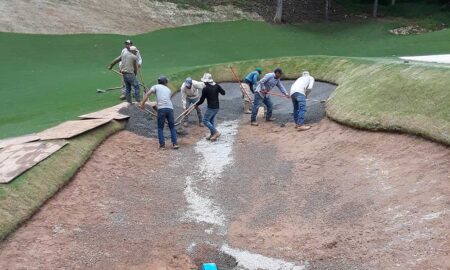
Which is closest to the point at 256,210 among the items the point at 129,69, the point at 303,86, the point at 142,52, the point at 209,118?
the point at 209,118

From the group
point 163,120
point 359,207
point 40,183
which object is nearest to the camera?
point 359,207

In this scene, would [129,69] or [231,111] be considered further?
[231,111]

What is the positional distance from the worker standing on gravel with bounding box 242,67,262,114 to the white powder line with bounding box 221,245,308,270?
1117cm

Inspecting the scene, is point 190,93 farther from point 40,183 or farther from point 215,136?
point 40,183

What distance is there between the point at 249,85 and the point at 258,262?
39.2ft

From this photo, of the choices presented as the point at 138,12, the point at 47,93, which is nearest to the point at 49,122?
the point at 47,93

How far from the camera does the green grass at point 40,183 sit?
10031mm

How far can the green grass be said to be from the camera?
10.0 meters

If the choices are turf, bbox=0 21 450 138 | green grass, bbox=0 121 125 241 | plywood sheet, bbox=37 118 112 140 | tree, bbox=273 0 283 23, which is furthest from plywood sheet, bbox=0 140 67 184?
tree, bbox=273 0 283 23

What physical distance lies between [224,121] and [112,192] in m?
8.14

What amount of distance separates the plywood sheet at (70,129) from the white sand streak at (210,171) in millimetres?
3292

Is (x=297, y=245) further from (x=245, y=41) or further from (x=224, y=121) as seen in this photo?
(x=245, y=41)

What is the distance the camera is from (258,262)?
9398mm

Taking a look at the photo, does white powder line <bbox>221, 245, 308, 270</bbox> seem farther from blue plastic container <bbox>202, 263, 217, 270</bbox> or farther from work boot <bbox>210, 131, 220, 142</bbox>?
work boot <bbox>210, 131, 220, 142</bbox>
